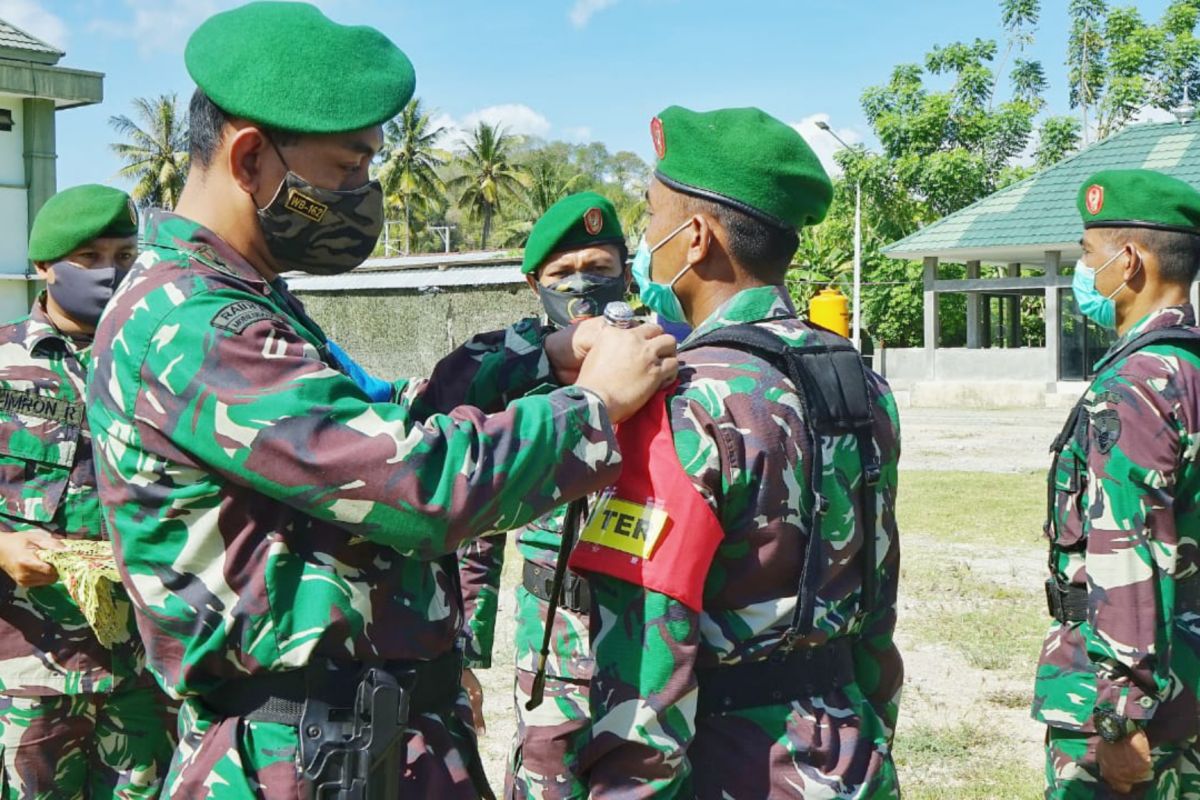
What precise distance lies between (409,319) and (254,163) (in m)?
20.0

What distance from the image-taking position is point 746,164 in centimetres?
225

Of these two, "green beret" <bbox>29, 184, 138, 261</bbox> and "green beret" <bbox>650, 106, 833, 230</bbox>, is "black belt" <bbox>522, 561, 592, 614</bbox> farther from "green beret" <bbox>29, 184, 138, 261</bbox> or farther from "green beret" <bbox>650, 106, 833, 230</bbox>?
"green beret" <bbox>29, 184, 138, 261</bbox>

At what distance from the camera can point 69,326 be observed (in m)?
3.78

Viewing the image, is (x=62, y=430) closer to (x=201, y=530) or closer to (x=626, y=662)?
(x=201, y=530)

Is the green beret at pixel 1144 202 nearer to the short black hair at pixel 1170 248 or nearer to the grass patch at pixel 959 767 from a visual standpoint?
the short black hair at pixel 1170 248

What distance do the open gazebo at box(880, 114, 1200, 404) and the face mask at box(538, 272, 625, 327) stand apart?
22.4m

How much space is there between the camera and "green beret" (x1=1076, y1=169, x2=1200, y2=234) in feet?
11.5

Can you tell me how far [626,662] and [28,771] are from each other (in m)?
2.44

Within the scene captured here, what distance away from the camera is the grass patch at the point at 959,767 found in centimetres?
469

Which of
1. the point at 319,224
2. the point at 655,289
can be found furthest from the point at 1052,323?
the point at 319,224

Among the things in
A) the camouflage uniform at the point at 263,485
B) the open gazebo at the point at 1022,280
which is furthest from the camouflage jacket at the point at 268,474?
the open gazebo at the point at 1022,280

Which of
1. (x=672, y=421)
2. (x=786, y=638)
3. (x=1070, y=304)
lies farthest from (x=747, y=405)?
(x=1070, y=304)

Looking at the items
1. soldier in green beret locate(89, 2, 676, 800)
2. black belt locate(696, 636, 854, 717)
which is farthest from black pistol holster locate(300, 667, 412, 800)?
black belt locate(696, 636, 854, 717)

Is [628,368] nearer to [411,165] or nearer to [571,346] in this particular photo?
[571,346]
